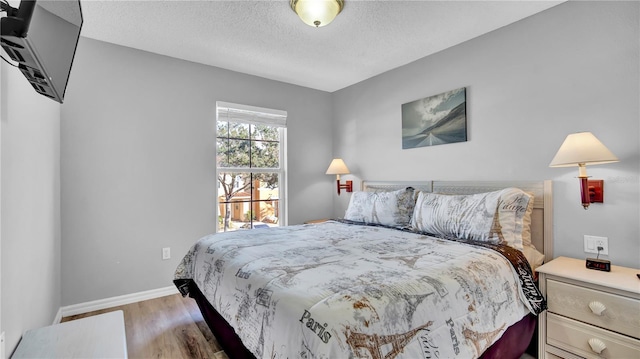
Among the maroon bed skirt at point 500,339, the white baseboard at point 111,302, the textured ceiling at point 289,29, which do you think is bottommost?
the white baseboard at point 111,302

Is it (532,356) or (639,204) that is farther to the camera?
(532,356)

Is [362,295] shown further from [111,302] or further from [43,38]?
[111,302]

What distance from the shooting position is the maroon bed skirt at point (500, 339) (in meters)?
1.58

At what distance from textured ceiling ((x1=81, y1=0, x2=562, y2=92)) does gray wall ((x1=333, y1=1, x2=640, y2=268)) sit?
214 mm

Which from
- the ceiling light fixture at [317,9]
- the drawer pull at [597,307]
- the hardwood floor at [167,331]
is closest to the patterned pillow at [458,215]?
the drawer pull at [597,307]

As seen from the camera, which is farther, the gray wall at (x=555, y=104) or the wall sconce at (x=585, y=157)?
the gray wall at (x=555, y=104)

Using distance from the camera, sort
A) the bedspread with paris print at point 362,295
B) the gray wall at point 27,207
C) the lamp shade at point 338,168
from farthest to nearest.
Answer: the lamp shade at point 338,168
the gray wall at point 27,207
the bedspread with paris print at point 362,295

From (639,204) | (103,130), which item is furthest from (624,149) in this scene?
(103,130)

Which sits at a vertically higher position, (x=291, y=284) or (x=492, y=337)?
(x=291, y=284)

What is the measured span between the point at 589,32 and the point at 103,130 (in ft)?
13.0

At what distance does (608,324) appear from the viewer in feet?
5.21

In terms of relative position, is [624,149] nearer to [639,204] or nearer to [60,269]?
[639,204]

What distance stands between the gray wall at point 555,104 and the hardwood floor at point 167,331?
2478 millimetres

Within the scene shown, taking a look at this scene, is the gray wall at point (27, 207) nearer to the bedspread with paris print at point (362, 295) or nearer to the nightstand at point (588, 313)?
the bedspread with paris print at point (362, 295)
